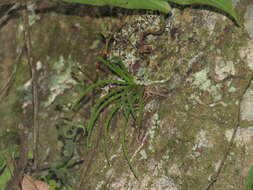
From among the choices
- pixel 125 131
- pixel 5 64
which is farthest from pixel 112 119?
pixel 5 64

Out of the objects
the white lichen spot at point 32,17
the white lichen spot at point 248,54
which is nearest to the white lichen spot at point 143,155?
the white lichen spot at point 248,54

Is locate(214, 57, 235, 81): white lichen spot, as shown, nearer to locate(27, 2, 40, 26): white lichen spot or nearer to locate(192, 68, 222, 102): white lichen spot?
locate(192, 68, 222, 102): white lichen spot

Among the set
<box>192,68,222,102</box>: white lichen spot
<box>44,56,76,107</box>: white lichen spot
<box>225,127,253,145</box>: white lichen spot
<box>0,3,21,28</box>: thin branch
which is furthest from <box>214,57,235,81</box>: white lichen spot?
<box>0,3,21,28</box>: thin branch

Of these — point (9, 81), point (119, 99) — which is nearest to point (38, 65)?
point (9, 81)

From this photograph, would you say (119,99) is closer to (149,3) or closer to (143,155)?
(143,155)

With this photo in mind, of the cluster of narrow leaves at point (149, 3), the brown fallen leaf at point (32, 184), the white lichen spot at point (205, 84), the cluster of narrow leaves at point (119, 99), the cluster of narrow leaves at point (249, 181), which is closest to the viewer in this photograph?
the cluster of narrow leaves at point (149, 3)

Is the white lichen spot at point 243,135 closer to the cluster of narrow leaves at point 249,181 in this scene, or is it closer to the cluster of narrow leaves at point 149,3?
the cluster of narrow leaves at point 249,181

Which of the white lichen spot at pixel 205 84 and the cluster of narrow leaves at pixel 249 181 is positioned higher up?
the white lichen spot at pixel 205 84

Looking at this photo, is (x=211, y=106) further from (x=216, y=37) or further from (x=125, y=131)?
(x=125, y=131)
